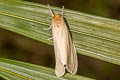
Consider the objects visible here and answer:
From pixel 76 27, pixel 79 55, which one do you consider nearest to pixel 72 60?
pixel 76 27

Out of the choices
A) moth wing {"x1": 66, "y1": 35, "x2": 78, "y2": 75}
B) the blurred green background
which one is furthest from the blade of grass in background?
the blurred green background

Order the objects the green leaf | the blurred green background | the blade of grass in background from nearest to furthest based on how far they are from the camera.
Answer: the blade of grass in background, the green leaf, the blurred green background

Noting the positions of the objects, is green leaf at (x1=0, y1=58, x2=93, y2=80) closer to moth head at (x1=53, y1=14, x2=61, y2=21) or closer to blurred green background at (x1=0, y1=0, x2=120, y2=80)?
moth head at (x1=53, y1=14, x2=61, y2=21)

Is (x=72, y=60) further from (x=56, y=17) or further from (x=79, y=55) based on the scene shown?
(x=79, y=55)

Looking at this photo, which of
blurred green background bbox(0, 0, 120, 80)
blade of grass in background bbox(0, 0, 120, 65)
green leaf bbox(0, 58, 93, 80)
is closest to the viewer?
blade of grass in background bbox(0, 0, 120, 65)

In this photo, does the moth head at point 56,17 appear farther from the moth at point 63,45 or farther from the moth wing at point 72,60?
the moth wing at point 72,60

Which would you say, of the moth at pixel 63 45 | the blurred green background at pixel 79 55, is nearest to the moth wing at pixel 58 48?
the moth at pixel 63 45

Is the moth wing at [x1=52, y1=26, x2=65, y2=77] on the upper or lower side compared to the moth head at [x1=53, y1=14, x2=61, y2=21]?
lower
